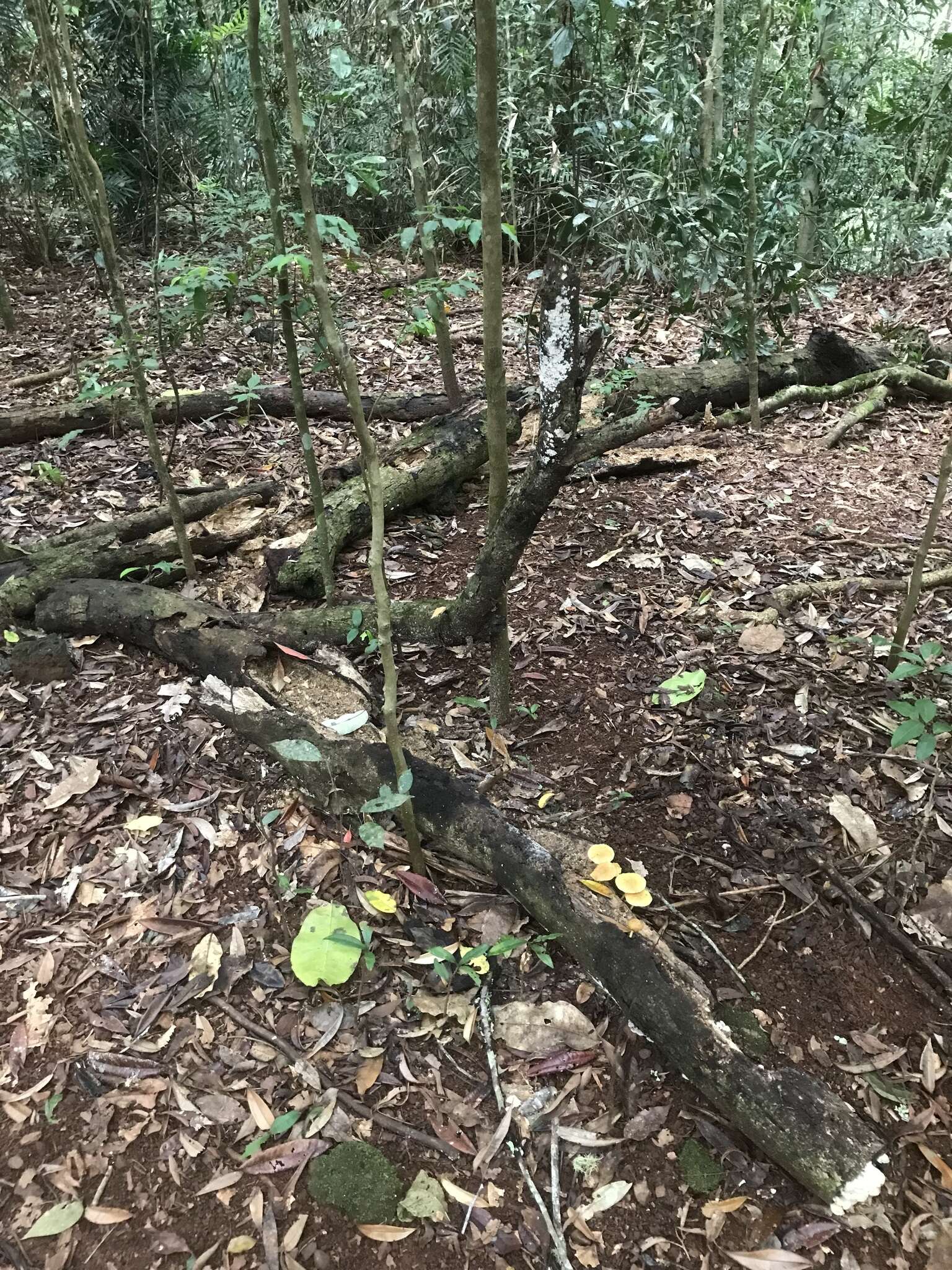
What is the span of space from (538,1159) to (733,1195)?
0.46 meters

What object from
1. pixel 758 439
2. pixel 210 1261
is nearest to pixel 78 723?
pixel 210 1261

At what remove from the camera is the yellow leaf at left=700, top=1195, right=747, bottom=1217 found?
1785mm

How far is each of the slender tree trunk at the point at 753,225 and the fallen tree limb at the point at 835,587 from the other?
245cm

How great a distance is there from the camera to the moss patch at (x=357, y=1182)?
71.6 inches

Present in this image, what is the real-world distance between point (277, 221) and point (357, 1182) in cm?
311

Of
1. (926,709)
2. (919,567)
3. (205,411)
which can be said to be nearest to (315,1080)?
(926,709)

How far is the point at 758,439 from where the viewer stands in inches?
225

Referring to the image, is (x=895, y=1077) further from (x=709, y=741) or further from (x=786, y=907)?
(x=709, y=741)

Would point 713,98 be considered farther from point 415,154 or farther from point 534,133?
A: point 415,154

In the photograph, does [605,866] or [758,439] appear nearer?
[605,866]

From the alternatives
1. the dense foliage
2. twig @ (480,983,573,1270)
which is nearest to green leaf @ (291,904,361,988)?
twig @ (480,983,573,1270)

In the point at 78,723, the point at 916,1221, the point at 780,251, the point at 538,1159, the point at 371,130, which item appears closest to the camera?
the point at 916,1221

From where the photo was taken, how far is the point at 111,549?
155 inches

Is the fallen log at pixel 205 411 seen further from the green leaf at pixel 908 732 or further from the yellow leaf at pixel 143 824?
the green leaf at pixel 908 732
